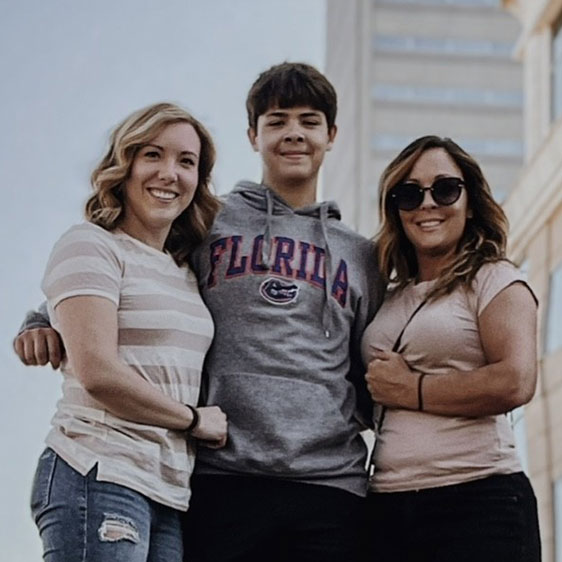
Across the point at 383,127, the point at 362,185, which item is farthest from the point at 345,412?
the point at 383,127

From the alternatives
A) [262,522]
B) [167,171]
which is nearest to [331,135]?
[167,171]

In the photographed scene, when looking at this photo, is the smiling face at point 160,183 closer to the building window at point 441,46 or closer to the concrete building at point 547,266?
the concrete building at point 547,266

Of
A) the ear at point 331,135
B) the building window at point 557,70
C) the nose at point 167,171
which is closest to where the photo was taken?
the nose at point 167,171

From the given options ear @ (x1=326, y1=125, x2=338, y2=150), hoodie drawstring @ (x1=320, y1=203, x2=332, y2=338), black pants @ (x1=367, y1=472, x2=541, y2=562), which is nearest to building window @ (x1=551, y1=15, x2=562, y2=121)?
ear @ (x1=326, y1=125, x2=338, y2=150)

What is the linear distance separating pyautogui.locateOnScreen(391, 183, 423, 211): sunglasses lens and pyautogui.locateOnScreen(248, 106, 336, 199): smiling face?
26 centimetres

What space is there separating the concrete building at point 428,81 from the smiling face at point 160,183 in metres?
55.3

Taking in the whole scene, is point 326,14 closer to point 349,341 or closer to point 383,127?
point 383,127

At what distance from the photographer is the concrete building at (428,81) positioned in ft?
198

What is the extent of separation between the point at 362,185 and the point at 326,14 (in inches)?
756

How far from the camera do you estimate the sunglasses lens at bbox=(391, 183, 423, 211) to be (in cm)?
398

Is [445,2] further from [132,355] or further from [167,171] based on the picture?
[132,355]

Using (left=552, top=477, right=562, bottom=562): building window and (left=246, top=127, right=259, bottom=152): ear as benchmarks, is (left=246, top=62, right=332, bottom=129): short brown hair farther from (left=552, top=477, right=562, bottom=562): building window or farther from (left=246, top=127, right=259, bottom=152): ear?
(left=552, top=477, right=562, bottom=562): building window

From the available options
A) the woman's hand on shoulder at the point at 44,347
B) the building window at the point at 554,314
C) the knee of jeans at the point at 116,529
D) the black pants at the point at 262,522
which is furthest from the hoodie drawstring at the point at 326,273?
the building window at the point at 554,314

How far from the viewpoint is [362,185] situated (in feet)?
185
